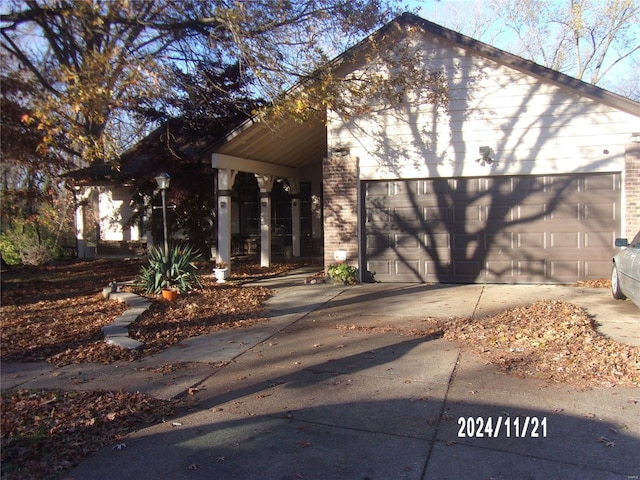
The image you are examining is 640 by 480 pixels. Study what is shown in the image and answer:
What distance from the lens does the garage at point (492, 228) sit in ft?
34.7

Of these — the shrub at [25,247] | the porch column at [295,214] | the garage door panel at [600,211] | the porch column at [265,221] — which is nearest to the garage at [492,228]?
the garage door panel at [600,211]

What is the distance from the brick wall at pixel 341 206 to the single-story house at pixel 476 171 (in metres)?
0.02

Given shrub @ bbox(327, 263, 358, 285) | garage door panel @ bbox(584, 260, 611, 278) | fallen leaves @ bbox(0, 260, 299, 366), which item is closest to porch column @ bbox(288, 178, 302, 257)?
fallen leaves @ bbox(0, 260, 299, 366)

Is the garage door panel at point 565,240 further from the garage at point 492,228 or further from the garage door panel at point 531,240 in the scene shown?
the garage door panel at point 531,240

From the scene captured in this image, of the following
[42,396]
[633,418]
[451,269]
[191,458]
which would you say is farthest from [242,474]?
[451,269]

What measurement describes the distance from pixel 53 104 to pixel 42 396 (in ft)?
15.2

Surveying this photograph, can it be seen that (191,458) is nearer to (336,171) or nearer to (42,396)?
(42,396)

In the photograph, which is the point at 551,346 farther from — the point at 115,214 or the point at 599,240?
the point at 115,214

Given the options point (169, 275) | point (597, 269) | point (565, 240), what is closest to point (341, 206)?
point (169, 275)

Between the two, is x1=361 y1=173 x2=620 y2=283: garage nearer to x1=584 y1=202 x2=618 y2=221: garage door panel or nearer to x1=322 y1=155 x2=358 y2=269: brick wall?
Answer: x1=584 y1=202 x2=618 y2=221: garage door panel

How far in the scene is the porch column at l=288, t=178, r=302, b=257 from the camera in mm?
17828

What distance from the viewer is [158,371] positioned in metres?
5.88

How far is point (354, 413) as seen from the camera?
4.52 meters

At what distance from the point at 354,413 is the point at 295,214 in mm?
13744
